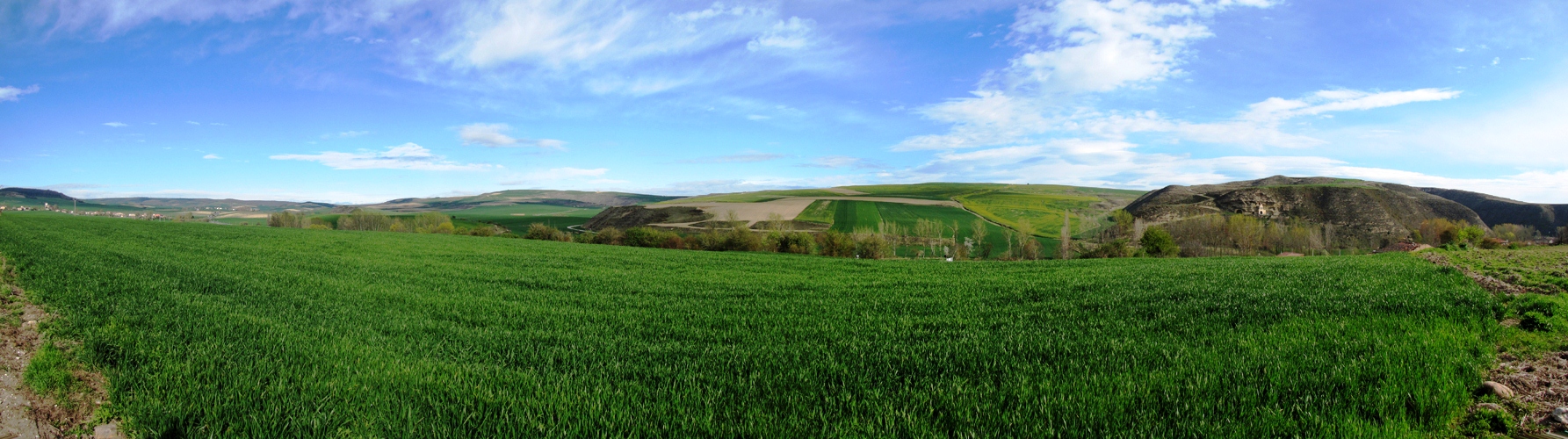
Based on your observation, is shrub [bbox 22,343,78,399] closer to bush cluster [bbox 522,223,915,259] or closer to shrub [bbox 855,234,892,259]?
shrub [bbox 855,234,892,259]

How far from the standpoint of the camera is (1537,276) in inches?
477

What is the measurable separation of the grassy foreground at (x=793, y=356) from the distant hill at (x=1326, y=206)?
Answer: 11412 cm

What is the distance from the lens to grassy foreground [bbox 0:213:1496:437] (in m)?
4.66

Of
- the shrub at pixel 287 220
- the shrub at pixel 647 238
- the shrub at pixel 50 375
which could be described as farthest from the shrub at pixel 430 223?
the shrub at pixel 50 375

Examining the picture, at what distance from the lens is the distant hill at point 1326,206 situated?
97188 millimetres

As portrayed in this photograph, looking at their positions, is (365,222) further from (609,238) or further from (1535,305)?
(1535,305)

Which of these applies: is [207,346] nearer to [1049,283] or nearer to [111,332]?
[111,332]

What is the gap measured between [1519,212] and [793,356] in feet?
651

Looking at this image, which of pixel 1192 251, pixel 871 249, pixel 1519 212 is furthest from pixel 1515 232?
pixel 871 249

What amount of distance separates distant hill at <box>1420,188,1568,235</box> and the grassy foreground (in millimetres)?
179455

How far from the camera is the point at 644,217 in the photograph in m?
119

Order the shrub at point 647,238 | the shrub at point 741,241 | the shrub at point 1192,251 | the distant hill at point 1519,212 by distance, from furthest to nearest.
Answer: the distant hill at point 1519,212, the shrub at point 1192,251, the shrub at point 647,238, the shrub at point 741,241

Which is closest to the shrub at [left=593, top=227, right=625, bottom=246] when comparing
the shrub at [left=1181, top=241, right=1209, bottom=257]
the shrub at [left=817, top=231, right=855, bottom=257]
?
the shrub at [left=817, top=231, right=855, bottom=257]

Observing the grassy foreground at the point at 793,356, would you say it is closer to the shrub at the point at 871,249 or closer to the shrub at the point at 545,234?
the shrub at the point at 871,249
